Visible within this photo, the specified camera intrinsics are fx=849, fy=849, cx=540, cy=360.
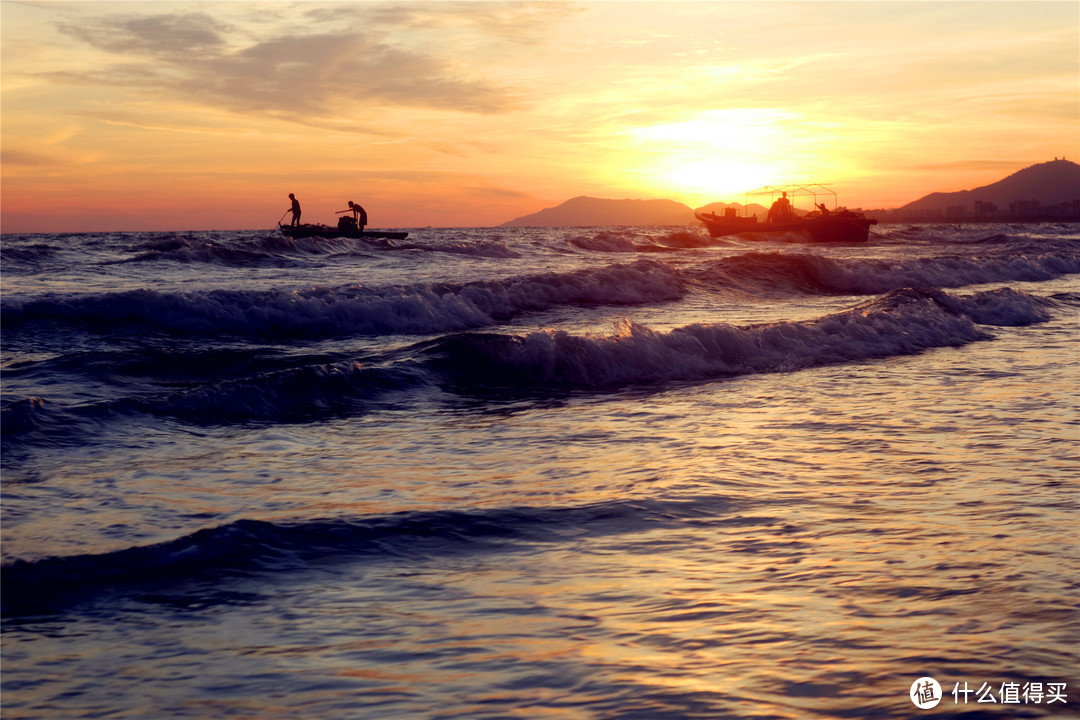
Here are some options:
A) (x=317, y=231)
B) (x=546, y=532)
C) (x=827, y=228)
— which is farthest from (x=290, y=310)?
(x=827, y=228)

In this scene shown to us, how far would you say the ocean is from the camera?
351cm

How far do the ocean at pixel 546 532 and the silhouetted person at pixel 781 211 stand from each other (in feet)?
191

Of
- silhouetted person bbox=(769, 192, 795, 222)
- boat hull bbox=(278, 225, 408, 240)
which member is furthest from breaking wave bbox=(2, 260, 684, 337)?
silhouetted person bbox=(769, 192, 795, 222)

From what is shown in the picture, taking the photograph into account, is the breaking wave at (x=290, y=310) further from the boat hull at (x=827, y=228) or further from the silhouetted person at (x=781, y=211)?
the silhouetted person at (x=781, y=211)

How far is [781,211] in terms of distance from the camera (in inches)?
2741

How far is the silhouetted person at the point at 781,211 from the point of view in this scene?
69250mm

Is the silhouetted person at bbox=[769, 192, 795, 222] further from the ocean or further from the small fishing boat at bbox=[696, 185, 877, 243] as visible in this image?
the ocean

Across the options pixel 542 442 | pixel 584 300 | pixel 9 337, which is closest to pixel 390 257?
pixel 584 300

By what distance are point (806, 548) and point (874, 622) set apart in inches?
39.7

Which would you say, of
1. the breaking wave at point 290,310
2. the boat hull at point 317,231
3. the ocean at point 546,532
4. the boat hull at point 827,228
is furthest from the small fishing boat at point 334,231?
the boat hull at point 827,228

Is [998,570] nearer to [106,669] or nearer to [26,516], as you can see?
[106,669]

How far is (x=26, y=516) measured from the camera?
5711 millimetres

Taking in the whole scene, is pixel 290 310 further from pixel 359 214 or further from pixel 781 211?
pixel 781 211

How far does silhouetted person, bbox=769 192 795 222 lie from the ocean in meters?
58.1
